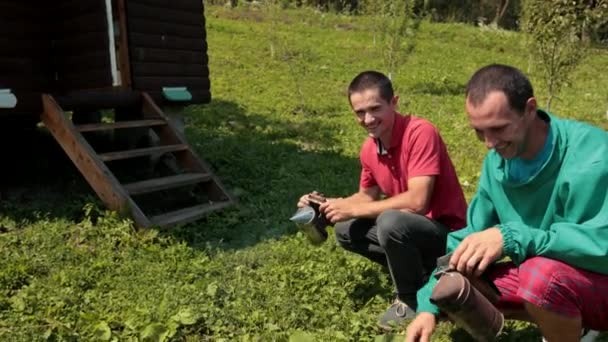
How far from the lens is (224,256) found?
4547mm

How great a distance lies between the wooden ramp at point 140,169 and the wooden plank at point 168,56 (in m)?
0.49

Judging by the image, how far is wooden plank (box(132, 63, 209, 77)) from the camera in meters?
6.94

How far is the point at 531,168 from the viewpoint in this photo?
237 centimetres

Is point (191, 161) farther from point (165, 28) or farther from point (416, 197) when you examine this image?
point (416, 197)

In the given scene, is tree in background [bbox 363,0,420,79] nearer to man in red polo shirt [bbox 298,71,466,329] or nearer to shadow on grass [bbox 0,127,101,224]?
shadow on grass [bbox 0,127,101,224]

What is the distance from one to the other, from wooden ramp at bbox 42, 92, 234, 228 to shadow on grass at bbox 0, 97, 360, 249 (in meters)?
0.24

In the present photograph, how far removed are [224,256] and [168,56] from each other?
3.68 m

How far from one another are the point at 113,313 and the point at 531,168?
2.58m

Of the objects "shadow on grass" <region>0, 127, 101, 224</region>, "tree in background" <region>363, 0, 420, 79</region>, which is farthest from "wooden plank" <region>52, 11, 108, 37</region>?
"tree in background" <region>363, 0, 420, 79</region>

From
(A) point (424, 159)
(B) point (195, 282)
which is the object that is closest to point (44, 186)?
(B) point (195, 282)

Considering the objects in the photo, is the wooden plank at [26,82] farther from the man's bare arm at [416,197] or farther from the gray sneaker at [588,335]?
the gray sneaker at [588,335]

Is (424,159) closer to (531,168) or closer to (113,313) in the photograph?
(531,168)

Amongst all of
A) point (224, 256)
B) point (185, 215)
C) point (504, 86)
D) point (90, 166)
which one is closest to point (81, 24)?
point (90, 166)

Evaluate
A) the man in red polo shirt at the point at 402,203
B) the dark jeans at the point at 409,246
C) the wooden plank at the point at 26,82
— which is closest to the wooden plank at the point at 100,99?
the wooden plank at the point at 26,82
